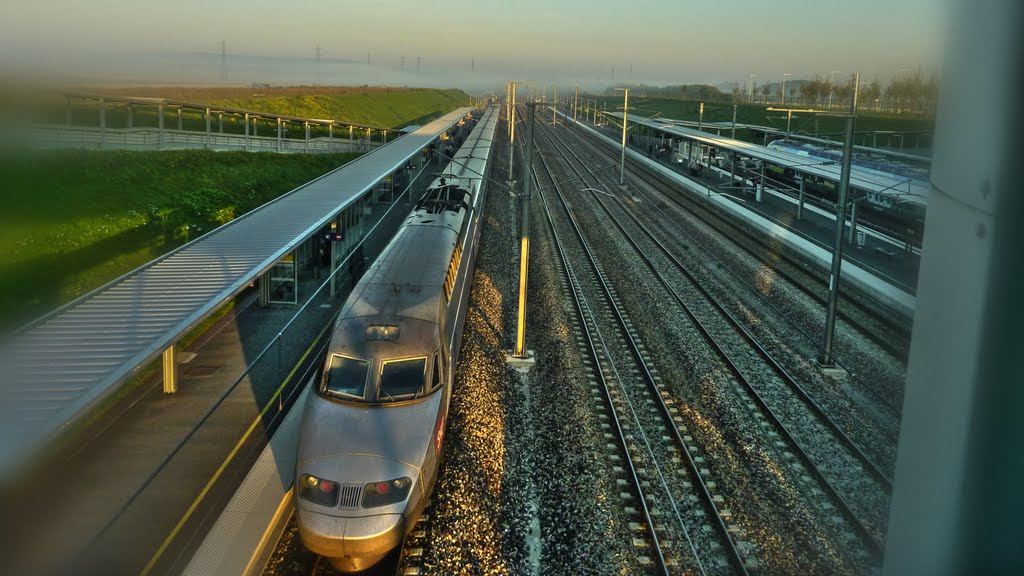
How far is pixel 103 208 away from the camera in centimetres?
1766

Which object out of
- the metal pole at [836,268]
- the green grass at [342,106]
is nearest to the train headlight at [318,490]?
the metal pole at [836,268]

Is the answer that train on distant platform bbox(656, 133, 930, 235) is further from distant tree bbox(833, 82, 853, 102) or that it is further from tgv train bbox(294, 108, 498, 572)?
tgv train bbox(294, 108, 498, 572)

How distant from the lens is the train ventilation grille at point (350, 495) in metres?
7.87

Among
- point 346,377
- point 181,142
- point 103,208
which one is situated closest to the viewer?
point 346,377

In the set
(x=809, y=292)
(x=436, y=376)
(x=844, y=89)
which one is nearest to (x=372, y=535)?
(x=436, y=376)

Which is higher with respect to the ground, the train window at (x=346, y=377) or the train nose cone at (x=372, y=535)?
the train window at (x=346, y=377)

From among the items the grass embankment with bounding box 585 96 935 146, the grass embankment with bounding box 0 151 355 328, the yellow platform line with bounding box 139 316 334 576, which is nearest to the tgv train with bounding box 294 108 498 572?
the yellow platform line with bounding box 139 316 334 576

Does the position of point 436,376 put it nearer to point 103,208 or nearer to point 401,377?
point 401,377

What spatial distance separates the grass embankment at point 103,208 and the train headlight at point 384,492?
3.85 metres

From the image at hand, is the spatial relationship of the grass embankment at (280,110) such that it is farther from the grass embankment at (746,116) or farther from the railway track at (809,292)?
the grass embankment at (746,116)

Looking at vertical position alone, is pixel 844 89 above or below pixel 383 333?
above

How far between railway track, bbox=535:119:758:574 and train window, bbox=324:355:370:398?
389 centimetres

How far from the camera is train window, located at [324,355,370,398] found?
9180 mm

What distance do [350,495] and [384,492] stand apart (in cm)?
38
